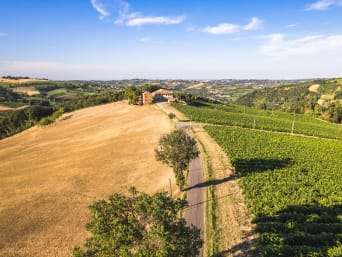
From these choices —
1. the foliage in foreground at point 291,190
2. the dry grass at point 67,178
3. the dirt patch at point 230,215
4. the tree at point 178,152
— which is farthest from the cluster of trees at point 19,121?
the dirt patch at point 230,215

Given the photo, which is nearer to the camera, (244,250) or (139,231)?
(139,231)

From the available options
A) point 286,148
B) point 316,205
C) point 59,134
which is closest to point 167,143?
point 316,205

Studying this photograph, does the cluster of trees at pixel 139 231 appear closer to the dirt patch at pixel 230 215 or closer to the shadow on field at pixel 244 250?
the shadow on field at pixel 244 250

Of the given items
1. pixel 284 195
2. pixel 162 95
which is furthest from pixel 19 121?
pixel 284 195

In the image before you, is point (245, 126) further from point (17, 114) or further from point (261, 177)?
point (17, 114)

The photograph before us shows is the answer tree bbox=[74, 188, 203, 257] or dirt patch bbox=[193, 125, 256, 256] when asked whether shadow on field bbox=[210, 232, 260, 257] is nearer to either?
dirt patch bbox=[193, 125, 256, 256]

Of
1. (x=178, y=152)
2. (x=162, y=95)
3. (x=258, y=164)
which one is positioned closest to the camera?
(x=178, y=152)

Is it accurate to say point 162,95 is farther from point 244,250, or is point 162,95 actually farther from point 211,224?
point 244,250
